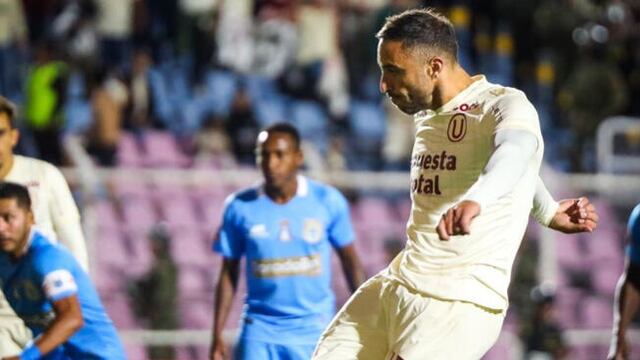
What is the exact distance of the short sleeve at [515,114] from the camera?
5184 mm

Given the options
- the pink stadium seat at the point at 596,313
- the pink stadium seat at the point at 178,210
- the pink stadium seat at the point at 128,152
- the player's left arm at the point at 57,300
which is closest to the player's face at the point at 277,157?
the player's left arm at the point at 57,300

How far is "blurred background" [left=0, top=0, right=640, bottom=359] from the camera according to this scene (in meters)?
12.7

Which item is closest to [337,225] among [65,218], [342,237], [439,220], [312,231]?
[342,237]

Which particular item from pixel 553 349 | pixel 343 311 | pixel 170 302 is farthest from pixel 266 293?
pixel 553 349

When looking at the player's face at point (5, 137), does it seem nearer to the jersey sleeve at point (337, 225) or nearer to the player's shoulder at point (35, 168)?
the player's shoulder at point (35, 168)

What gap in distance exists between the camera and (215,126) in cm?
1463

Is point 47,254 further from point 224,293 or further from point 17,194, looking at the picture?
point 224,293

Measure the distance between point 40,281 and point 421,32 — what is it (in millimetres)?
2280

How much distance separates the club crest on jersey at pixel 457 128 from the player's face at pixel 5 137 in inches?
120

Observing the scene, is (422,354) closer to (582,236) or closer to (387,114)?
(582,236)

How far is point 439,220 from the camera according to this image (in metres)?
5.21

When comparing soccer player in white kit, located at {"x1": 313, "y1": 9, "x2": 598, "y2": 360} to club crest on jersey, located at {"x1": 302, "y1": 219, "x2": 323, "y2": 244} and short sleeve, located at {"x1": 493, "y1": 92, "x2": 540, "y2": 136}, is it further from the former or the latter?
club crest on jersey, located at {"x1": 302, "y1": 219, "x2": 323, "y2": 244}

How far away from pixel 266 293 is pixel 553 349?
5280 mm

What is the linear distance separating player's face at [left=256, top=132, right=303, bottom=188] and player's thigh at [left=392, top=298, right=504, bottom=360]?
3.07 meters
